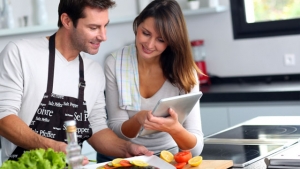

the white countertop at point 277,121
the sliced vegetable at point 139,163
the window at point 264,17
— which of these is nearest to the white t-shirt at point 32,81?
the sliced vegetable at point 139,163

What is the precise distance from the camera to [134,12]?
512 cm

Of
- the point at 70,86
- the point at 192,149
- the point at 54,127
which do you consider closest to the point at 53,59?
the point at 70,86

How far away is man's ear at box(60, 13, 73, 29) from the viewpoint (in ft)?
9.15

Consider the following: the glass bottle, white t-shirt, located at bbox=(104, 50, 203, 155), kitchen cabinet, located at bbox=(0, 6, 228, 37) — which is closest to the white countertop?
white t-shirt, located at bbox=(104, 50, 203, 155)

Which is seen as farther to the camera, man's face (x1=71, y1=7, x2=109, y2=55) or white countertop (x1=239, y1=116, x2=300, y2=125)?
white countertop (x1=239, y1=116, x2=300, y2=125)

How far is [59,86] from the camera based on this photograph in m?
2.73

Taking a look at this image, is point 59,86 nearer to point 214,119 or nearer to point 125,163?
point 125,163

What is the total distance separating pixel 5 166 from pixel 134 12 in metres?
3.30

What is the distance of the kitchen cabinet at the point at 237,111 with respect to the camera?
420 centimetres

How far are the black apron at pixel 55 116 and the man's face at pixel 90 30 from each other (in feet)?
0.52

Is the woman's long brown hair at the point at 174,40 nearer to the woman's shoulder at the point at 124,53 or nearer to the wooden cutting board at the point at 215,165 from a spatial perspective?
the woman's shoulder at the point at 124,53

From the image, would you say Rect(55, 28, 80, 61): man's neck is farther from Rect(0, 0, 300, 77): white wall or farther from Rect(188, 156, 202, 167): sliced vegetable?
Rect(0, 0, 300, 77): white wall

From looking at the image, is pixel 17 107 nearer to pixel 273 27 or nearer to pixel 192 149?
pixel 192 149

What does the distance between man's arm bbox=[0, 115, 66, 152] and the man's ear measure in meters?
0.50
